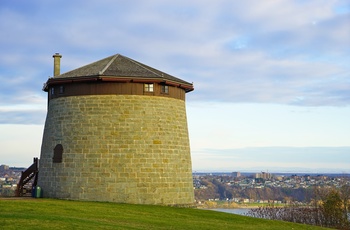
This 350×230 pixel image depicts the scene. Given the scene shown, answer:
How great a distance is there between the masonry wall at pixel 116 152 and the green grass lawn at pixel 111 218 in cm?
157

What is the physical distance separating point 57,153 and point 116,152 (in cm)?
381

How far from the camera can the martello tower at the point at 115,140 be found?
2830 cm

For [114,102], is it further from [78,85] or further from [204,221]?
[204,221]

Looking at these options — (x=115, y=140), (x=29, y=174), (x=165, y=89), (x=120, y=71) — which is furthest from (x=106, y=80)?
(x=29, y=174)

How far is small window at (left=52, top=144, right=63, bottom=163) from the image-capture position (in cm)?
2946

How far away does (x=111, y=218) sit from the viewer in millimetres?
20969

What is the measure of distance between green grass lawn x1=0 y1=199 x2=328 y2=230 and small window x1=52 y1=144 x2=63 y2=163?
4397 millimetres

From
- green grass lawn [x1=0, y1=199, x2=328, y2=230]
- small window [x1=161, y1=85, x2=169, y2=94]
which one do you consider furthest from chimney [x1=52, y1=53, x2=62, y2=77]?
green grass lawn [x1=0, y1=199, x2=328, y2=230]

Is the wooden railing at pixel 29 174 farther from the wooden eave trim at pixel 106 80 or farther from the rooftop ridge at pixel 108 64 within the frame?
the rooftop ridge at pixel 108 64

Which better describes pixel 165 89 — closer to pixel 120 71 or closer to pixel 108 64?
pixel 120 71

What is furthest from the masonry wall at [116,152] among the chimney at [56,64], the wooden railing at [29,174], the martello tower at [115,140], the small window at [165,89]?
the wooden railing at [29,174]

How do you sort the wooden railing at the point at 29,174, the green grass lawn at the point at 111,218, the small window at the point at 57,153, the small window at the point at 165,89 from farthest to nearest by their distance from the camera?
the wooden railing at the point at 29,174 → the small window at the point at 165,89 → the small window at the point at 57,153 → the green grass lawn at the point at 111,218

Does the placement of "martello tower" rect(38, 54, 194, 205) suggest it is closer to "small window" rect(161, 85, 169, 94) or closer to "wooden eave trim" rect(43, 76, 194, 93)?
"wooden eave trim" rect(43, 76, 194, 93)

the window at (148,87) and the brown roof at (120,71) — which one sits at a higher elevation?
the brown roof at (120,71)
